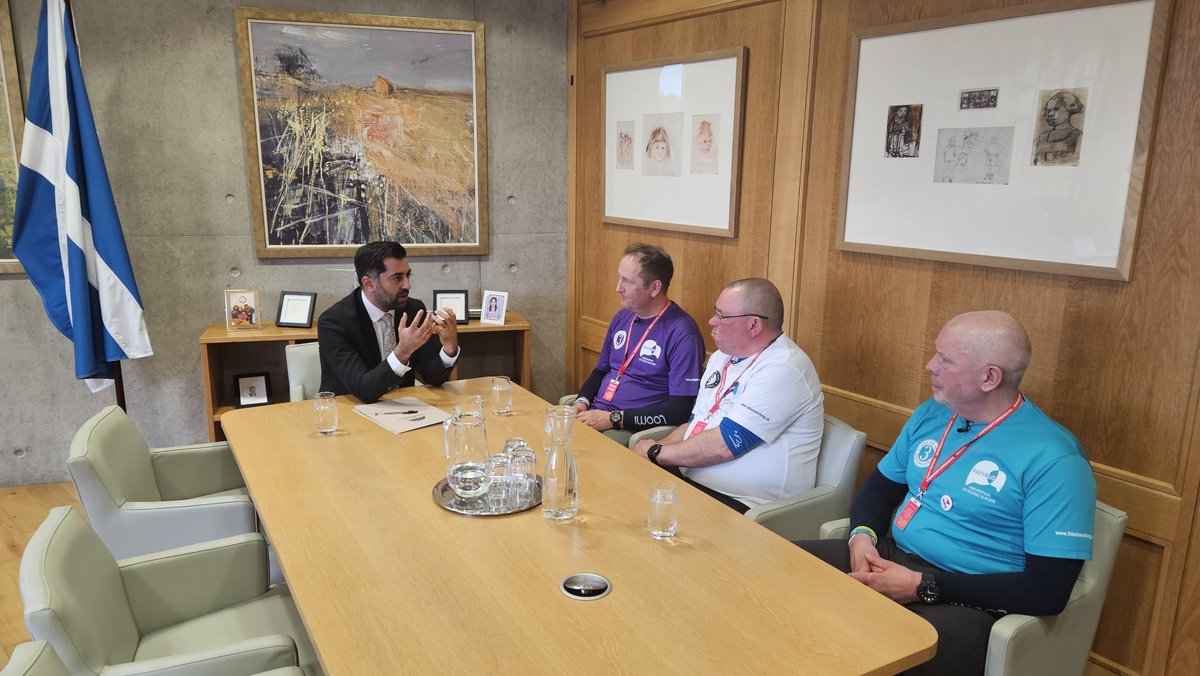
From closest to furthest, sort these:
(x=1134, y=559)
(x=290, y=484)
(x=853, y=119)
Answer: (x=290, y=484)
(x=1134, y=559)
(x=853, y=119)

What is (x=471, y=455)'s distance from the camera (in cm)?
216

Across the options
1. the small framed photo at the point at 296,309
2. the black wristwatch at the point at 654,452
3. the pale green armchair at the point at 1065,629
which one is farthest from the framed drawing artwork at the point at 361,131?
the pale green armchair at the point at 1065,629

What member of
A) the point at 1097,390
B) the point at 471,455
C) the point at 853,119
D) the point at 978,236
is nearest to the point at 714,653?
the point at 471,455

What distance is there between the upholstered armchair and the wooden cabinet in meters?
1.47

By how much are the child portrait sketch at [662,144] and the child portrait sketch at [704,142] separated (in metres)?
0.11

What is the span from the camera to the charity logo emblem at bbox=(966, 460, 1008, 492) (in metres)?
2.06

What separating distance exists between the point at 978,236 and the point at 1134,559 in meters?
1.17

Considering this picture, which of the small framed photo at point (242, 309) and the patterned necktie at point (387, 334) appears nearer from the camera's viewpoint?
the patterned necktie at point (387, 334)

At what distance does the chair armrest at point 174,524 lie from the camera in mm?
2352

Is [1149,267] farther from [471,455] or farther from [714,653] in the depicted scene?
[471,455]

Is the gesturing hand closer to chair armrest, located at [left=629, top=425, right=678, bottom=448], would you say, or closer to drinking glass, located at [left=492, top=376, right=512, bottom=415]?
drinking glass, located at [left=492, top=376, right=512, bottom=415]

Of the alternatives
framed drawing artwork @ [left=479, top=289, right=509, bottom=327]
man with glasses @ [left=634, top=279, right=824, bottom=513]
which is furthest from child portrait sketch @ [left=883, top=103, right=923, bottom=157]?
framed drawing artwork @ [left=479, top=289, right=509, bottom=327]

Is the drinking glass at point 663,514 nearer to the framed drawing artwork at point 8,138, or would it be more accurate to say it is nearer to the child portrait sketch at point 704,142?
the child portrait sketch at point 704,142

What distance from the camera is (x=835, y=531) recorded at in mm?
2424
